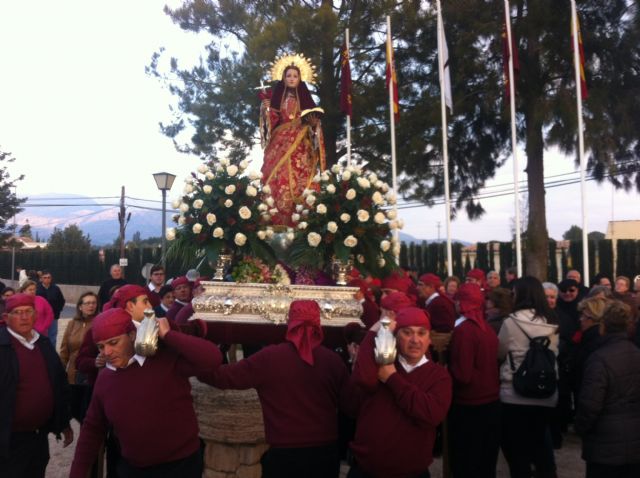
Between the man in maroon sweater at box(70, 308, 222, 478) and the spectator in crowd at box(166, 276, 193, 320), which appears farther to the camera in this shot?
the spectator in crowd at box(166, 276, 193, 320)

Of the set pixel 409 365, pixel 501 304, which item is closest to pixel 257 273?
pixel 501 304

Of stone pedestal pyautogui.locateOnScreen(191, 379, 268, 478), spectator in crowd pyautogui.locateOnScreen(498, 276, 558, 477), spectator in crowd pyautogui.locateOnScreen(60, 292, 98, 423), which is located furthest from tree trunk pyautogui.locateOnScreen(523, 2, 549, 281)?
spectator in crowd pyautogui.locateOnScreen(60, 292, 98, 423)

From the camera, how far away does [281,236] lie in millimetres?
7152

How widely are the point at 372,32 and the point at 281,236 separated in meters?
11.6

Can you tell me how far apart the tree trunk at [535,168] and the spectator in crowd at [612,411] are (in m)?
11.5

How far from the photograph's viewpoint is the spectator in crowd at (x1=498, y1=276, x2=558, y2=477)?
4945 millimetres

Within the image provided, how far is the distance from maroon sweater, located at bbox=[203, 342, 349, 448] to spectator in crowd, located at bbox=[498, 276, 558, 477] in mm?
1928

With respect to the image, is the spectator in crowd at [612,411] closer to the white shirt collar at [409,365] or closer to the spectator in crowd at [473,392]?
the spectator in crowd at [473,392]

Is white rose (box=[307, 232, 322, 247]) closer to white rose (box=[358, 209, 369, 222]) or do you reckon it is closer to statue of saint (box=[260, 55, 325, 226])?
white rose (box=[358, 209, 369, 222])

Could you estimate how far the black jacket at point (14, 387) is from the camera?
3994 mm

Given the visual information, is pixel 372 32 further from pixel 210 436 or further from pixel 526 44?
pixel 210 436

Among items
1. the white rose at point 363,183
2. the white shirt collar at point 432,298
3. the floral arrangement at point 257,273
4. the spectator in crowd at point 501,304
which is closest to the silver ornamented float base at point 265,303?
the floral arrangement at point 257,273

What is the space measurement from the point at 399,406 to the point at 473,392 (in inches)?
63.7

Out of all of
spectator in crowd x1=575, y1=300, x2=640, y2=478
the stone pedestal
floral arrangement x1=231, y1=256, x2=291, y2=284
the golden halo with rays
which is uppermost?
the golden halo with rays
